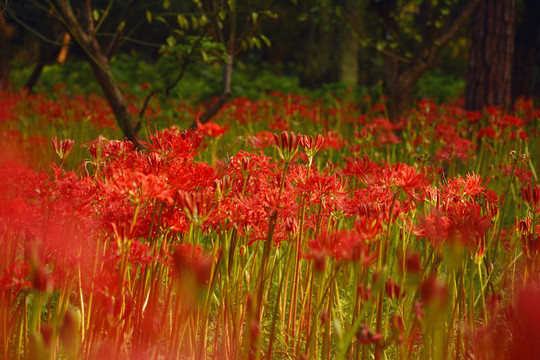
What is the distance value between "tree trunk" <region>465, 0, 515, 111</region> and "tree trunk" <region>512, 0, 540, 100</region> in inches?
118

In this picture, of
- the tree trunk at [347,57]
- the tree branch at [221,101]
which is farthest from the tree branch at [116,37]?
the tree trunk at [347,57]

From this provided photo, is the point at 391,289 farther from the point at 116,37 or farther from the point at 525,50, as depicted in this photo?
the point at 525,50

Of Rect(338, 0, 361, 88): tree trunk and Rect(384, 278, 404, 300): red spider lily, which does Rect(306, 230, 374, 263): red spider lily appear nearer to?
Rect(384, 278, 404, 300): red spider lily

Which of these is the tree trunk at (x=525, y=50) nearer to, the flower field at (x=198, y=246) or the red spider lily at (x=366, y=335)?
the flower field at (x=198, y=246)

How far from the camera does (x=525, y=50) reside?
8258 millimetres

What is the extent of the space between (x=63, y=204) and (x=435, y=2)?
4.72m

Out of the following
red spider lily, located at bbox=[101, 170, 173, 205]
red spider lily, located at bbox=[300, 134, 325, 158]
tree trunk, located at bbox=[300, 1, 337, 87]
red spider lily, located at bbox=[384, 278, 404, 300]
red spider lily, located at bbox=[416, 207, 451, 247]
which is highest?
tree trunk, located at bbox=[300, 1, 337, 87]

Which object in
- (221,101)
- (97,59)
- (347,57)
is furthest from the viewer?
(347,57)

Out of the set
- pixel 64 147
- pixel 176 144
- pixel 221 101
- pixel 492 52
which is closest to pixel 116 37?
pixel 221 101

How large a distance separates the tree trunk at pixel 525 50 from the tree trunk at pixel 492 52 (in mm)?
2994

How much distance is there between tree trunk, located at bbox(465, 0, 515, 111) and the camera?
5312 millimetres

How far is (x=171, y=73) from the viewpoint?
3.83m

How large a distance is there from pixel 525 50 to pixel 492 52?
344cm

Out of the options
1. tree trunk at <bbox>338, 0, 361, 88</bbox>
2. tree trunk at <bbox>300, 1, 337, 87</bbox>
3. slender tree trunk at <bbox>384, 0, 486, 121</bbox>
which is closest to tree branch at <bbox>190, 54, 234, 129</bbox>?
slender tree trunk at <bbox>384, 0, 486, 121</bbox>
